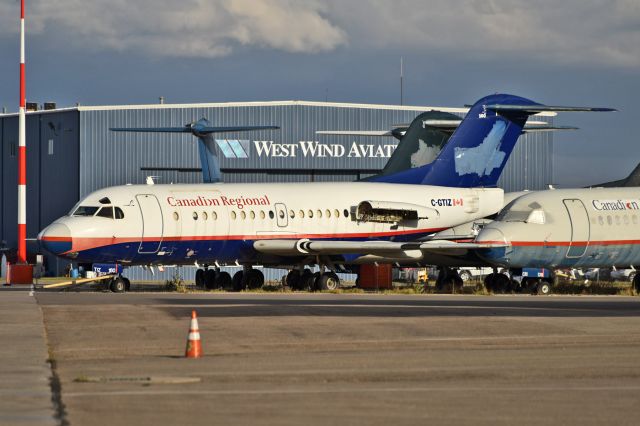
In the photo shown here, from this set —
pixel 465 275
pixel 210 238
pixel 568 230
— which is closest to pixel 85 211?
pixel 210 238

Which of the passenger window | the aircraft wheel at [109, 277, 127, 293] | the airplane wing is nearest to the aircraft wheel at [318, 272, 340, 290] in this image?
the airplane wing

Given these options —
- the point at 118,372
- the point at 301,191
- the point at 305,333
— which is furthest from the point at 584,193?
the point at 118,372

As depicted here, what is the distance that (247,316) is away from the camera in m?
25.3

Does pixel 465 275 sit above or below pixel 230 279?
below

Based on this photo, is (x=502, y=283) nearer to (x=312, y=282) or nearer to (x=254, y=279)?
(x=312, y=282)

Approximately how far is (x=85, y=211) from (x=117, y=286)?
109 inches

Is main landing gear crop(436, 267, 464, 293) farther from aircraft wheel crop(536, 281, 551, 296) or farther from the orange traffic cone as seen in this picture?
the orange traffic cone

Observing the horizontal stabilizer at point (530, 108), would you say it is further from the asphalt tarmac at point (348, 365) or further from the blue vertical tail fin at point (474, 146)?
the asphalt tarmac at point (348, 365)

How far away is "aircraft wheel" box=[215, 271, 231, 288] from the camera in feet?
148

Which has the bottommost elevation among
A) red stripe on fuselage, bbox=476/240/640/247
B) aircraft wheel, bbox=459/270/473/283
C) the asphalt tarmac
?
aircraft wheel, bbox=459/270/473/283

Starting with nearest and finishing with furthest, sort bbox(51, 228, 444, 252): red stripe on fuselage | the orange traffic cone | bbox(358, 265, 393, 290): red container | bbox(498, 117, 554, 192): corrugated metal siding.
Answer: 1. the orange traffic cone
2. bbox(51, 228, 444, 252): red stripe on fuselage
3. bbox(358, 265, 393, 290): red container
4. bbox(498, 117, 554, 192): corrugated metal siding

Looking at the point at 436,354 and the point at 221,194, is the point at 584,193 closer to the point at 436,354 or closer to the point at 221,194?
the point at 221,194

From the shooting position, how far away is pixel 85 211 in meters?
40.0

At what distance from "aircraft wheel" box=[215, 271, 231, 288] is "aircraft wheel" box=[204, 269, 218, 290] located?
0.13 metres
